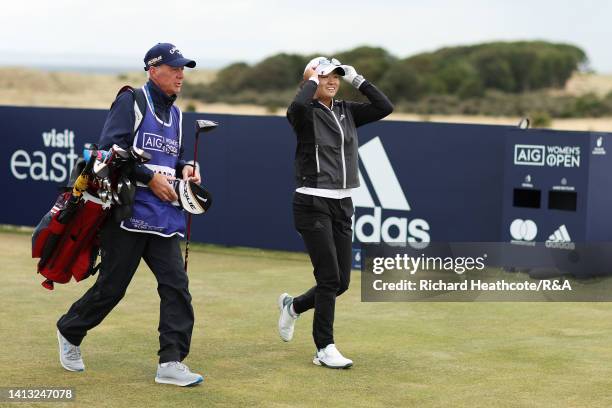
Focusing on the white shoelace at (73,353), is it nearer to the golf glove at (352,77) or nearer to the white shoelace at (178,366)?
the white shoelace at (178,366)

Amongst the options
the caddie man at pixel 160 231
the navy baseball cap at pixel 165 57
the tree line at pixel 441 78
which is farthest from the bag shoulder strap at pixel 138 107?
the tree line at pixel 441 78

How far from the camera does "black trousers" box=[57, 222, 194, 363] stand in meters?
7.52

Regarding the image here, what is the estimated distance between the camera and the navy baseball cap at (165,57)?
24.7 ft

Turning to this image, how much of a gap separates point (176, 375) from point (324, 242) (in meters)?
1.35

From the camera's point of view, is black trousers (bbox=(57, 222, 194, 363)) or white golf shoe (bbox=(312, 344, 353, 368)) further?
white golf shoe (bbox=(312, 344, 353, 368))

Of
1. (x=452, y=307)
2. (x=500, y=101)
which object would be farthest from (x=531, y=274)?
(x=500, y=101)

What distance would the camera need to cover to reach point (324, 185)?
8.12 meters

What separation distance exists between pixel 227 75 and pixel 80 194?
8684cm

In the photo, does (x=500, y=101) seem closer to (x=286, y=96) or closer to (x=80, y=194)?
(x=286, y=96)

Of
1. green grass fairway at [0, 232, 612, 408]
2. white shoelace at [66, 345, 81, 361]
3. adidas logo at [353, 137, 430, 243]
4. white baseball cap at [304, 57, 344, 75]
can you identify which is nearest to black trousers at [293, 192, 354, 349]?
green grass fairway at [0, 232, 612, 408]

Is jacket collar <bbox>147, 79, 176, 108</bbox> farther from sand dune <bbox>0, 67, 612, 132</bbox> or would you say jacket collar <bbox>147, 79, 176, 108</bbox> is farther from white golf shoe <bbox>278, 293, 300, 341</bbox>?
sand dune <bbox>0, 67, 612, 132</bbox>

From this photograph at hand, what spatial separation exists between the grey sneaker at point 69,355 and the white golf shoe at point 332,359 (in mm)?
1563

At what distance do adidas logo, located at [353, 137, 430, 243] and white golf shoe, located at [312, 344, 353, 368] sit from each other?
5.33 meters

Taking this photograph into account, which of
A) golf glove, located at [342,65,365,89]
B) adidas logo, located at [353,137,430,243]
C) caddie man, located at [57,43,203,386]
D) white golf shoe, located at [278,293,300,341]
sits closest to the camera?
caddie man, located at [57,43,203,386]
